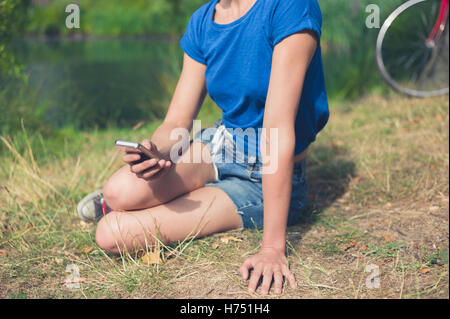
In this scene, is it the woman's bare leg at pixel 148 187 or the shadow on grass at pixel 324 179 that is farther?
the shadow on grass at pixel 324 179

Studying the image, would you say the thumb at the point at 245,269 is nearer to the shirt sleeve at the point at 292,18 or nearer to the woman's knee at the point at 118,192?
the woman's knee at the point at 118,192

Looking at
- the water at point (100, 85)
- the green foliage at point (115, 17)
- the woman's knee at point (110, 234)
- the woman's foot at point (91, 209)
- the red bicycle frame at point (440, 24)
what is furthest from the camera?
the green foliage at point (115, 17)

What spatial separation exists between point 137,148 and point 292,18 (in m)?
0.71

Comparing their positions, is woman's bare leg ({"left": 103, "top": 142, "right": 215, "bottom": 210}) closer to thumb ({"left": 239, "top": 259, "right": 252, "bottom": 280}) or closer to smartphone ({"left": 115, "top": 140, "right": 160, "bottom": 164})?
smartphone ({"left": 115, "top": 140, "right": 160, "bottom": 164})

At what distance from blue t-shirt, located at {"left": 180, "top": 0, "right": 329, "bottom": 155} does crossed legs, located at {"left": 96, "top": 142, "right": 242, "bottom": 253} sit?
0.93ft

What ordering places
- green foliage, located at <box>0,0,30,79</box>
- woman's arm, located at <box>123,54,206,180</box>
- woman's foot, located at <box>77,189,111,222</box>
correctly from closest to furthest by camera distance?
woman's arm, located at <box>123,54,206,180</box> < woman's foot, located at <box>77,189,111,222</box> < green foliage, located at <box>0,0,30,79</box>

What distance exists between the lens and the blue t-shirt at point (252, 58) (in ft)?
5.28

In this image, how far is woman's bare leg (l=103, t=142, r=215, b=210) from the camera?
6.04 feet

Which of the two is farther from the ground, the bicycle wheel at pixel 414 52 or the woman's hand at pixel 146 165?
the bicycle wheel at pixel 414 52

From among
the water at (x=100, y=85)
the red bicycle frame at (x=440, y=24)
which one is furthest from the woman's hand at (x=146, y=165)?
the red bicycle frame at (x=440, y=24)

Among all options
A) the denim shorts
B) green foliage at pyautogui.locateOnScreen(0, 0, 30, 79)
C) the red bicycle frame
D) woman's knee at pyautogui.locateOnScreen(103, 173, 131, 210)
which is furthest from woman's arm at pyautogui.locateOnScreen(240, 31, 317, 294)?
the red bicycle frame

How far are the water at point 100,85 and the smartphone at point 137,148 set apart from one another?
2272 mm

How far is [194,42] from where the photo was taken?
192cm
